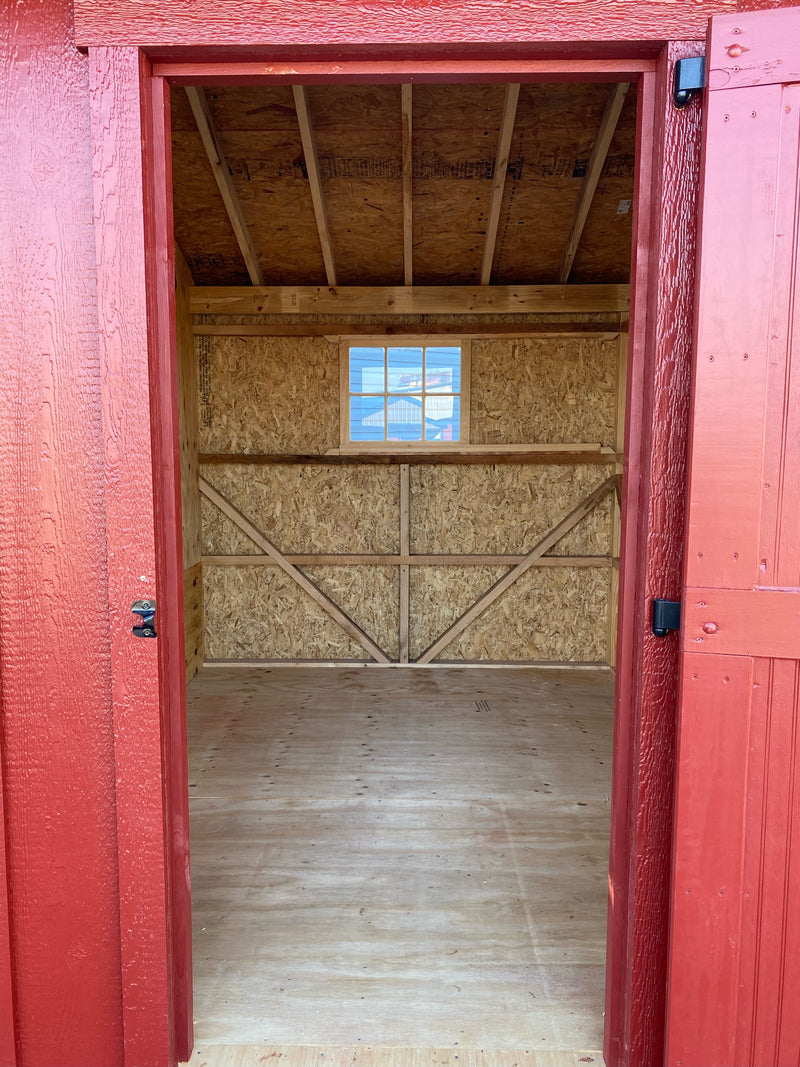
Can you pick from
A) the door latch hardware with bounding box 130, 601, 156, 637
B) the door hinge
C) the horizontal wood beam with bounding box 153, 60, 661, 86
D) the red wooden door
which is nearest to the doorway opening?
the red wooden door

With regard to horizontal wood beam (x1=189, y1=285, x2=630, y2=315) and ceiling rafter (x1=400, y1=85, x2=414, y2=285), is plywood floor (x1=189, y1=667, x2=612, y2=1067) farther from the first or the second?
ceiling rafter (x1=400, y1=85, x2=414, y2=285)

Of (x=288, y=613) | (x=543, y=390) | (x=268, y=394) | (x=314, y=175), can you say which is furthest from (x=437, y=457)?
(x=314, y=175)

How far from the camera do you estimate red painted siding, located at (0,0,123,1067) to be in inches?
62.9

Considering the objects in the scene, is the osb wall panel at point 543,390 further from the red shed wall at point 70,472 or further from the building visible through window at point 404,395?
the red shed wall at point 70,472

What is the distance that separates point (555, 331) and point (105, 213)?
4252 mm

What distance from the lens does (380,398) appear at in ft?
18.0

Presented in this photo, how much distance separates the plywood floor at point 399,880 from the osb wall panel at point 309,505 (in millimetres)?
1359

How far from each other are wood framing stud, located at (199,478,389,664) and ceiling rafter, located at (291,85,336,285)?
1855 millimetres

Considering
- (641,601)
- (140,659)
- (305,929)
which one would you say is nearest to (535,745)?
(305,929)

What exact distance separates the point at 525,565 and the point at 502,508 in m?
0.48

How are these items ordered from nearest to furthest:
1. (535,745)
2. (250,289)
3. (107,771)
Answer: (107,771)
(535,745)
(250,289)

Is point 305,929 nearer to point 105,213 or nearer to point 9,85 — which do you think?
point 105,213

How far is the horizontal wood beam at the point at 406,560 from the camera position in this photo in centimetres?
553

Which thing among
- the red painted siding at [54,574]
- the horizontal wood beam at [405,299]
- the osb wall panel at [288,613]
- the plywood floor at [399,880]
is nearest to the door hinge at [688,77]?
the red painted siding at [54,574]
